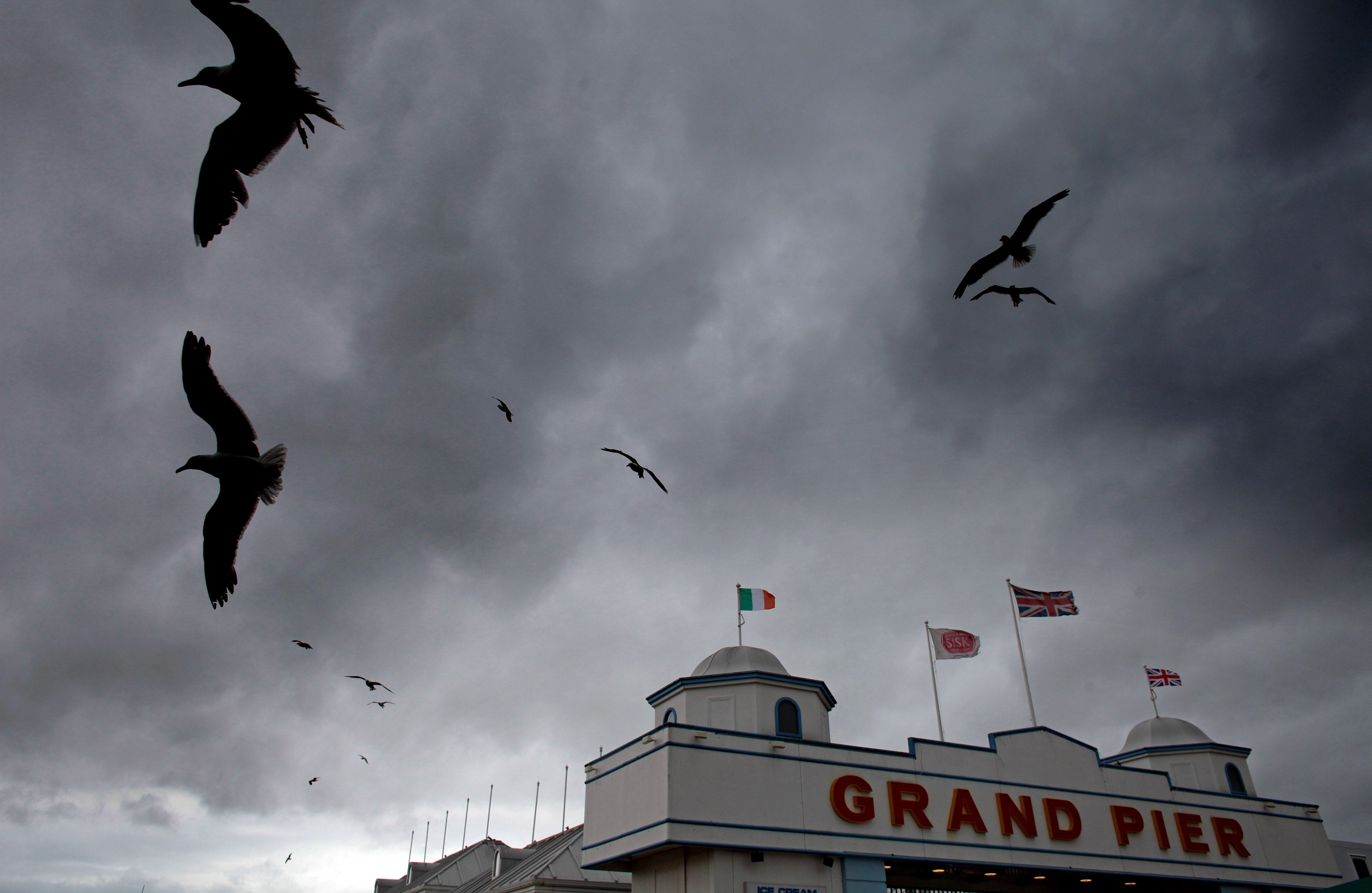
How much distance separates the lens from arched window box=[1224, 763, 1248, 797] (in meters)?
33.8

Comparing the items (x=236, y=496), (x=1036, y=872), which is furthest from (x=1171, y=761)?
(x=236, y=496)

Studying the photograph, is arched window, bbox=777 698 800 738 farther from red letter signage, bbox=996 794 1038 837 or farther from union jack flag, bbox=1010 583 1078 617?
union jack flag, bbox=1010 583 1078 617

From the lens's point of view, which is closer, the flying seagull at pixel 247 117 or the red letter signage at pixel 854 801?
the flying seagull at pixel 247 117

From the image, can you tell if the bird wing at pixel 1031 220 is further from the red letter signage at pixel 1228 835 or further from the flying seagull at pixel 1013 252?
the red letter signage at pixel 1228 835

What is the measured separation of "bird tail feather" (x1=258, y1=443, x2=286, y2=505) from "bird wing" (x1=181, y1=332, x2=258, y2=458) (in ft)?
0.46

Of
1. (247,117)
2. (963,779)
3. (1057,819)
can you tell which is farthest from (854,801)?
(247,117)

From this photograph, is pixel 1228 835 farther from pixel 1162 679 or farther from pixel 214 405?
pixel 214 405

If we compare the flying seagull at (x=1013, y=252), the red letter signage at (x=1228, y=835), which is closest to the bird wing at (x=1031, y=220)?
the flying seagull at (x=1013, y=252)

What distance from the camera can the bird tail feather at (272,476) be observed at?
9688 millimetres

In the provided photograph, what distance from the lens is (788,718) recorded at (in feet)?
85.5

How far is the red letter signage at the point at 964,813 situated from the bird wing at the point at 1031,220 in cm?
1886

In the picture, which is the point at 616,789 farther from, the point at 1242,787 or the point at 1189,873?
the point at 1242,787

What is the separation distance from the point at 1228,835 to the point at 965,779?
12.3 meters

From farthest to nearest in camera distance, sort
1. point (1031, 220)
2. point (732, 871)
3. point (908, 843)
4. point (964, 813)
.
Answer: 1. point (964, 813)
2. point (908, 843)
3. point (732, 871)
4. point (1031, 220)
